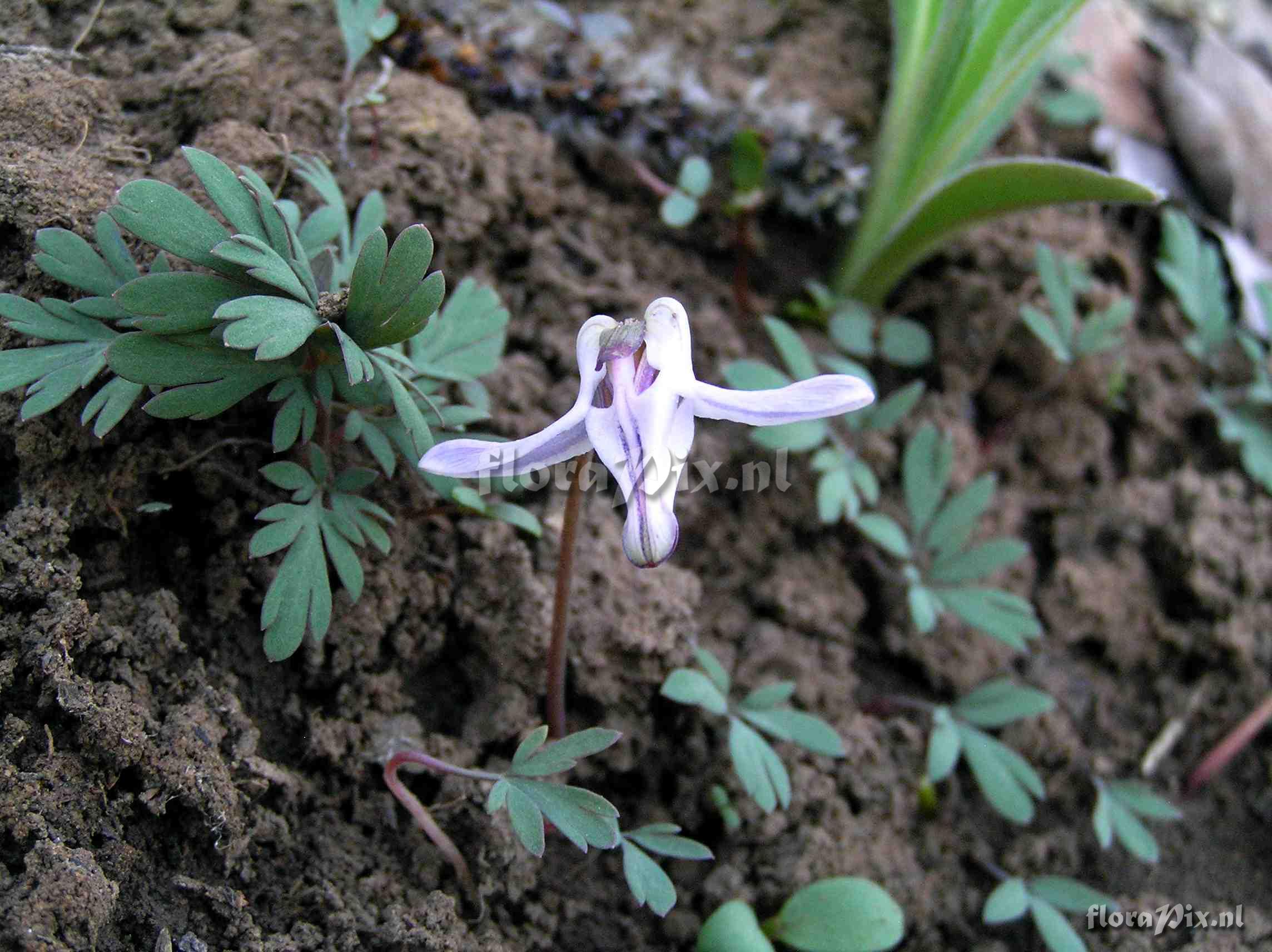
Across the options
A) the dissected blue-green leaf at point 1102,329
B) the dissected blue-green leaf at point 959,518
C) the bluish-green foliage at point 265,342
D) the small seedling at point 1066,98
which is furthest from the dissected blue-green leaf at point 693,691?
the small seedling at point 1066,98

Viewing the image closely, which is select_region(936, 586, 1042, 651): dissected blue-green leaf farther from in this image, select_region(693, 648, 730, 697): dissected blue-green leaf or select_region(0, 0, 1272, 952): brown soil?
select_region(693, 648, 730, 697): dissected blue-green leaf

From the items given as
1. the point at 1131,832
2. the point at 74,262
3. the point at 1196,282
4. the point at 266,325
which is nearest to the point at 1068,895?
the point at 1131,832

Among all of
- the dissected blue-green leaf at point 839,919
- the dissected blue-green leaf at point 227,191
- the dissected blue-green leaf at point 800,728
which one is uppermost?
the dissected blue-green leaf at point 227,191

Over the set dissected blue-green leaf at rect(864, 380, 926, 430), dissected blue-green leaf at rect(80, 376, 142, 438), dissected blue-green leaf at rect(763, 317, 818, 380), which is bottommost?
dissected blue-green leaf at rect(864, 380, 926, 430)

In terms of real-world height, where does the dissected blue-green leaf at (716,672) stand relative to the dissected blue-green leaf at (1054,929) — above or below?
Result: above

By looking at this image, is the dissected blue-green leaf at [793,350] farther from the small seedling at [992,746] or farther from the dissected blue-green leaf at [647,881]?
the dissected blue-green leaf at [647,881]

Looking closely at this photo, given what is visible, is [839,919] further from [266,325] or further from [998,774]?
[266,325]

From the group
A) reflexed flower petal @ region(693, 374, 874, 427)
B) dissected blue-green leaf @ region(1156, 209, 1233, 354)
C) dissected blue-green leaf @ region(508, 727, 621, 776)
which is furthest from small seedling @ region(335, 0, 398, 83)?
dissected blue-green leaf @ region(1156, 209, 1233, 354)

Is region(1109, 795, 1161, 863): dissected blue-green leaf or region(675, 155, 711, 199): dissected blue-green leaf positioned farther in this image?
region(675, 155, 711, 199): dissected blue-green leaf
